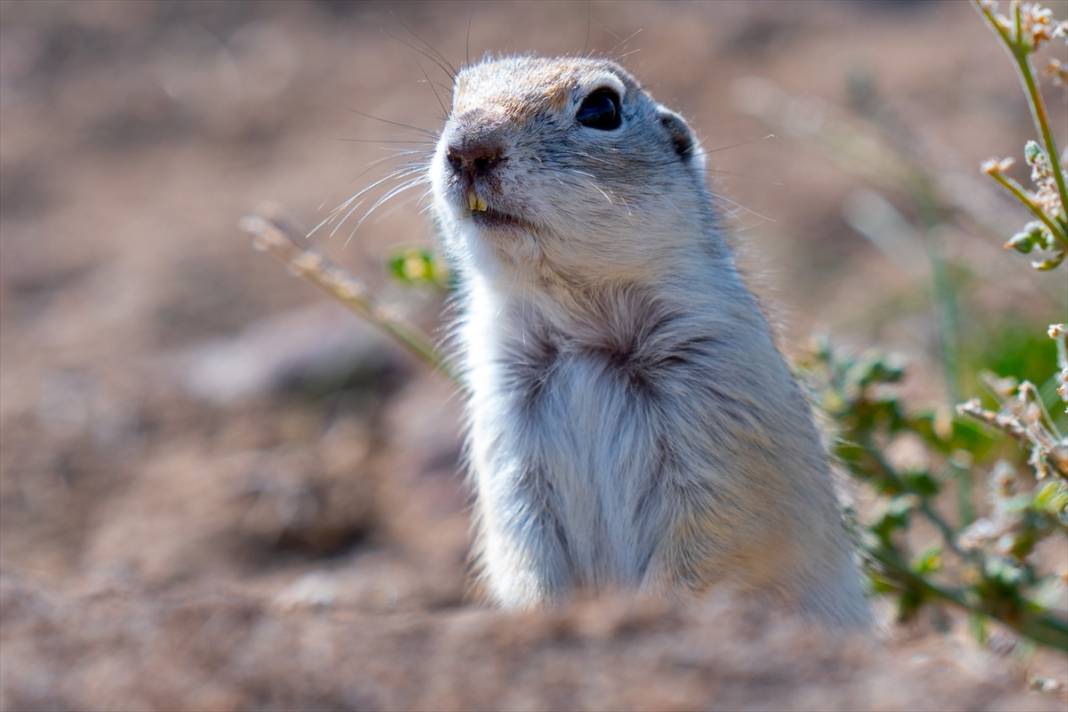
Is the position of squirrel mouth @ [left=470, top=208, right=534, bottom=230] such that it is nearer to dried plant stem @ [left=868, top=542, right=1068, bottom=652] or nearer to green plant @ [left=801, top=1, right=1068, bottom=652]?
green plant @ [left=801, top=1, right=1068, bottom=652]

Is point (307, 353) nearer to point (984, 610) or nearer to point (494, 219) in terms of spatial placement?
point (494, 219)

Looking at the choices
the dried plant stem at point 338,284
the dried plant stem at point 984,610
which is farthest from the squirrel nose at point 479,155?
the dried plant stem at point 984,610

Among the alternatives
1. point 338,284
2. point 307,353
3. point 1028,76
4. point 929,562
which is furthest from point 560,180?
point 307,353

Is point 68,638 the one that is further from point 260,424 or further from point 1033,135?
point 1033,135

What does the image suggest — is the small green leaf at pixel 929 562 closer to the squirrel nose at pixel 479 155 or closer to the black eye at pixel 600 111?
the black eye at pixel 600 111

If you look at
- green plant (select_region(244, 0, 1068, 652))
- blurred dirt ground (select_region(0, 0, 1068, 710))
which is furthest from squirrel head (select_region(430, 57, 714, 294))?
blurred dirt ground (select_region(0, 0, 1068, 710))

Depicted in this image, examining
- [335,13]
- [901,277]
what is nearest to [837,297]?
[901,277]
